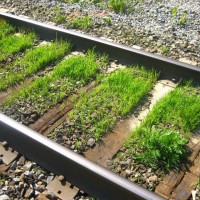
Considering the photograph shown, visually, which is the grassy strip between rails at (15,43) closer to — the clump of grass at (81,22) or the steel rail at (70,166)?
the clump of grass at (81,22)

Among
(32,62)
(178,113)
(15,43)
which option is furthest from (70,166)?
(15,43)

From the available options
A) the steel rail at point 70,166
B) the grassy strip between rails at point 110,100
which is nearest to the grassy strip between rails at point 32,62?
the grassy strip between rails at point 110,100

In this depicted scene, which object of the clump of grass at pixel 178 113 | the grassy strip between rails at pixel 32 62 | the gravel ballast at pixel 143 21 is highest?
the gravel ballast at pixel 143 21

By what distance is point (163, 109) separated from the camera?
4.26m

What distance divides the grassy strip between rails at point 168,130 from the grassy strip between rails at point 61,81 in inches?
48.5

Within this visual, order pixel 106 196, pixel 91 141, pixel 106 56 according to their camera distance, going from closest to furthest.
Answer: pixel 106 196 < pixel 91 141 < pixel 106 56

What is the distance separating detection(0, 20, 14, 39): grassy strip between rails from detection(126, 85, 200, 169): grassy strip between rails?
3.44 metres

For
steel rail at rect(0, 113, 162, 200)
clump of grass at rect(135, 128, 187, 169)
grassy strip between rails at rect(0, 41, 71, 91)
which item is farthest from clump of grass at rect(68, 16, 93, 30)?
clump of grass at rect(135, 128, 187, 169)

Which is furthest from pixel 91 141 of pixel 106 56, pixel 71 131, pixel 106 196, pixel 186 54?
A: pixel 186 54

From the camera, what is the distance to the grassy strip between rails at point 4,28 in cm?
636

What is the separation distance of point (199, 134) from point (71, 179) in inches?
61.6

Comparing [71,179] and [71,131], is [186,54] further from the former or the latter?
[71,179]

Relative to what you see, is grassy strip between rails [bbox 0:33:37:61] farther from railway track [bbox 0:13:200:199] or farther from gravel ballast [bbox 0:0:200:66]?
gravel ballast [bbox 0:0:200:66]

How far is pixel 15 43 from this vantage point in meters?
5.95
